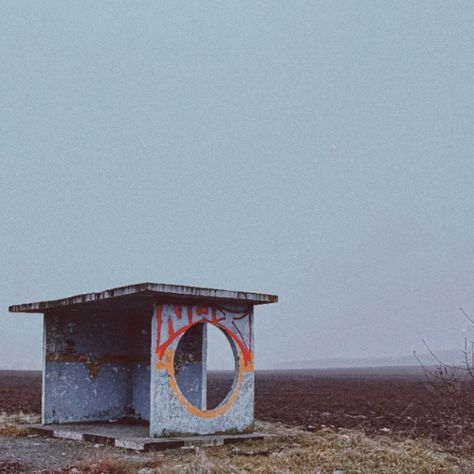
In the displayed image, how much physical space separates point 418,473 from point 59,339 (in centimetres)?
813

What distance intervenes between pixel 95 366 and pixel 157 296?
4.15 metres

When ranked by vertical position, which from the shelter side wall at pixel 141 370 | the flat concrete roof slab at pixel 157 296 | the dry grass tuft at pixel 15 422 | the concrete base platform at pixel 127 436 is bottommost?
the dry grass tuft at pixel 15 422

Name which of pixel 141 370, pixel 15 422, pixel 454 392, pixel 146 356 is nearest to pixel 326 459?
pixel 454 392

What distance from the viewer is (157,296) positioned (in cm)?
1159

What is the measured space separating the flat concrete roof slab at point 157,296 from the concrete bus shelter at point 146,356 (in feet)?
0.06

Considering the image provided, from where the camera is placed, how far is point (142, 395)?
1512 centimetres

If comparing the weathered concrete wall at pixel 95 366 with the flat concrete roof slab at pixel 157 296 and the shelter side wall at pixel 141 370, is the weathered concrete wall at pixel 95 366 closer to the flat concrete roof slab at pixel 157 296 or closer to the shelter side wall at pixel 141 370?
the shelter side wall at pixel 141 370

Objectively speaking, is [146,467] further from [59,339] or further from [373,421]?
[373,421]

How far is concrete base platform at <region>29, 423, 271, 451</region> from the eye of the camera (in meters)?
10.9

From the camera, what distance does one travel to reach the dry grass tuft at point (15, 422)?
43.5ft

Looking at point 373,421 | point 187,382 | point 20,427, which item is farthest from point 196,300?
point 373,421

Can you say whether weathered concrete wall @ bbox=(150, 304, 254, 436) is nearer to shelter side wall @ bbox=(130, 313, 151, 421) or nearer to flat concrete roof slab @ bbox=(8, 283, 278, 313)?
flat concrete roof slab @ bbox=(8, 283, 278, 313)

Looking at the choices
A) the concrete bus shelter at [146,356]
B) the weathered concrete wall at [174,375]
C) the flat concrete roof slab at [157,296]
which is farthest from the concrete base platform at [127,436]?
the flat concrete roof slab at [157,296]

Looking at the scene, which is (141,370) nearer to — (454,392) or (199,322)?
(199,322)
